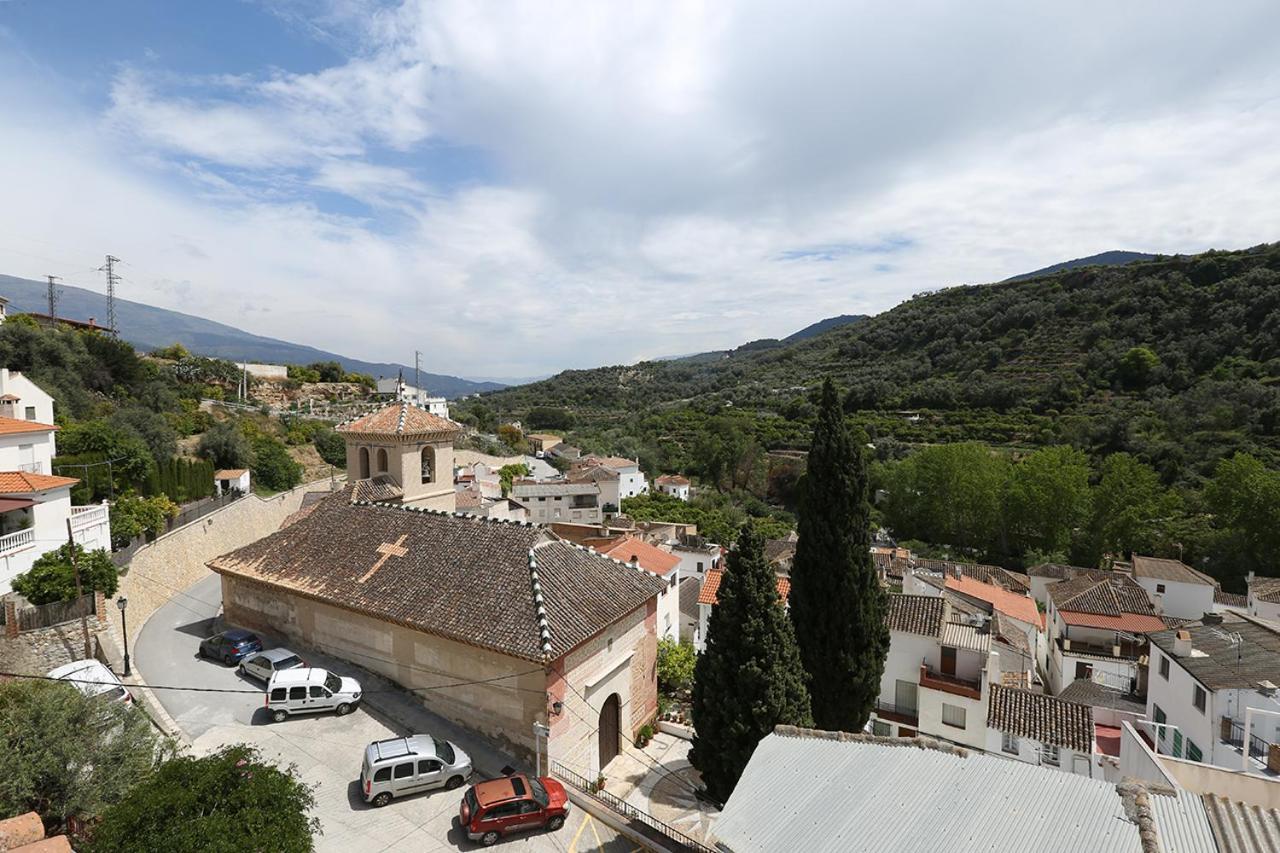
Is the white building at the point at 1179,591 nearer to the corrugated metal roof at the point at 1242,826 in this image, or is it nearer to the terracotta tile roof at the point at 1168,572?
the terracotta tile roof at the point at 1168,572

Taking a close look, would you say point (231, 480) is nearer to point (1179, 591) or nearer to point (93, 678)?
point (93, 678)

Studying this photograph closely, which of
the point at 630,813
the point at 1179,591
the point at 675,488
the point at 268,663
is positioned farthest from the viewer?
the point at 675,488

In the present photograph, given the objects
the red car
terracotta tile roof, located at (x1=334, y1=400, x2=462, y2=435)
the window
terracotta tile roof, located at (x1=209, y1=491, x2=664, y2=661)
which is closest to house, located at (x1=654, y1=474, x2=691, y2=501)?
terracotta tile roof, located at (x1=334, y1=400, x2=462, y2=435)

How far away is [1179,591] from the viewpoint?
30.5 meters

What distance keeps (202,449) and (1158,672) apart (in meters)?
47.1

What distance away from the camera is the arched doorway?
1377 centimetres

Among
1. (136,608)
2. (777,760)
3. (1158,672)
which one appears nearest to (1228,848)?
(777,760)

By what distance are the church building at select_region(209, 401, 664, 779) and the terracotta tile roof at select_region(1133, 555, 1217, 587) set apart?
30.3 meters

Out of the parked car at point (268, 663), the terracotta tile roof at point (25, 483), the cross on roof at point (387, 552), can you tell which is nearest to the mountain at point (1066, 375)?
the cross on roof at point (387, 552)

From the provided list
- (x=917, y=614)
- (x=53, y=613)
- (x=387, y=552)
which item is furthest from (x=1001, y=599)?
(x=53, y=613)

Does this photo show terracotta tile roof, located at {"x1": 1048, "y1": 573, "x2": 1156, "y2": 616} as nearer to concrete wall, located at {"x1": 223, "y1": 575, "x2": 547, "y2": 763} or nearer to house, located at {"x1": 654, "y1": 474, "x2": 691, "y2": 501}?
concrete wall, located at {"x1": 223, "y1": 575, "x2": 547, "y2": 763}

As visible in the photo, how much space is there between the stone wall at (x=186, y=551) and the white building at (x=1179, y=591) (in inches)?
1685

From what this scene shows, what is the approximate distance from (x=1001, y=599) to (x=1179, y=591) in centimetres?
1106

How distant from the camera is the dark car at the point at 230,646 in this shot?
15344 millimetres
